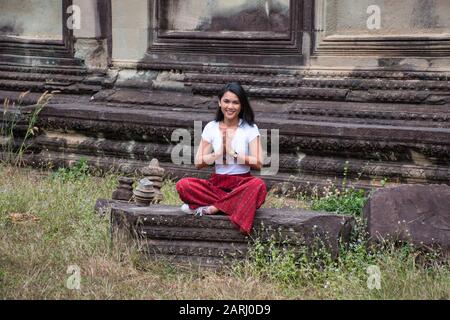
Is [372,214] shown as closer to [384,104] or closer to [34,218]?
[384,104]

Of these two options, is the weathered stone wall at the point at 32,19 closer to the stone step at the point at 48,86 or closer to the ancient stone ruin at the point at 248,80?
the ancient stone ruin at the point at 248,80

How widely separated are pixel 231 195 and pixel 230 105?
59 cm

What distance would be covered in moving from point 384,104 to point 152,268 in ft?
9.53

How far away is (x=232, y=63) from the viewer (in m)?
7.70

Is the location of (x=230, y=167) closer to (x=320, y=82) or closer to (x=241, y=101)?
(x=241, y=101)

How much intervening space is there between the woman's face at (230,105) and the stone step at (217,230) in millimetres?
661

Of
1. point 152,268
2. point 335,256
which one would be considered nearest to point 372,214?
point 335,256

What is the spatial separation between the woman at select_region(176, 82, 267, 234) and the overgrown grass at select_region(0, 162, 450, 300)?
0.34 meters

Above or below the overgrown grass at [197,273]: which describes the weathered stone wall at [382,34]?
above

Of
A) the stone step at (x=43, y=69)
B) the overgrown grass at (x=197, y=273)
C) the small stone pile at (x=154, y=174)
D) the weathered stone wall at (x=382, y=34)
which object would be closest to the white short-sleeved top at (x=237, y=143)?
the overgrown grass at (x=197, y=273)

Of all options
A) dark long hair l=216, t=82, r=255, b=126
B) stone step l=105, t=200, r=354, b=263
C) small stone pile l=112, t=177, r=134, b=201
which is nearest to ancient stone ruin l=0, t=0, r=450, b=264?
small stone pile l=112, t=177, r=134, b=201

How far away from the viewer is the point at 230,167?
5242 millimetres

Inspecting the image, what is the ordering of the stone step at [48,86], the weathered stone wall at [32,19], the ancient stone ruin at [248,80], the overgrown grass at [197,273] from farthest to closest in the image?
1. the weathered stone wall at [32,19]
2. the stone step at [48,86]
3. the ancient stone ruin at [248,80]
4. the overgrown grass at [197,273]

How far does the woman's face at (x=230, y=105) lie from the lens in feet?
17.0
